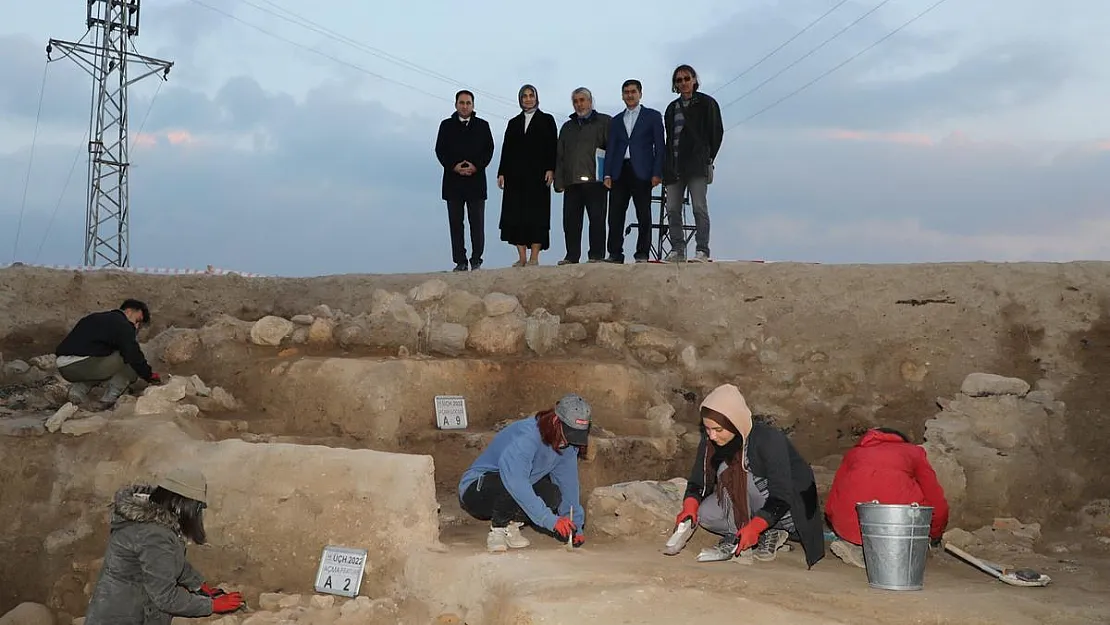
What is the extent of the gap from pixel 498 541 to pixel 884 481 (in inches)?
87.0

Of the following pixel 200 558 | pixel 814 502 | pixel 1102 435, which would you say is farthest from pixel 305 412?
pixel 1102 435

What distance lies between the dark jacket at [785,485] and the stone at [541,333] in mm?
3256

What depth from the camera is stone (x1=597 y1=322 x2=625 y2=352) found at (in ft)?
28.0

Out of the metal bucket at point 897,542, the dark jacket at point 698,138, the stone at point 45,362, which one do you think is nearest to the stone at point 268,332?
the stone at point 45,362

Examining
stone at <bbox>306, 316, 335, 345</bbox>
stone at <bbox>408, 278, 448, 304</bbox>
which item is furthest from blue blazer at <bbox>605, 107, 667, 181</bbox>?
stone at <bbox>306, 316, 335, 345</bbox>

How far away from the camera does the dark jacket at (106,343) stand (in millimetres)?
7410

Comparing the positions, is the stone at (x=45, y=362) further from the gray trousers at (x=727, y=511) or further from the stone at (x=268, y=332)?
the gray trousers at (x=727, y=511)

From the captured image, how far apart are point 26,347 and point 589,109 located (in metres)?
6.16

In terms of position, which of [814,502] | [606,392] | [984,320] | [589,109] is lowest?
[814,502]

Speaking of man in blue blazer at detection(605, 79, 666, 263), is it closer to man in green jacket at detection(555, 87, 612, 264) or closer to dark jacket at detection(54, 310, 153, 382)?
man in green jacket at detection(555, 87, 612, 264)

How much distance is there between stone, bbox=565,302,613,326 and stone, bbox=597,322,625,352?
→ 207 millimetres

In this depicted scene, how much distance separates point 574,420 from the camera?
5293mm

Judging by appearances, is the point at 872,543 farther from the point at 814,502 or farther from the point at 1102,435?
the point at 1102,435

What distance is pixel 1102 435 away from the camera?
24.3 ft
